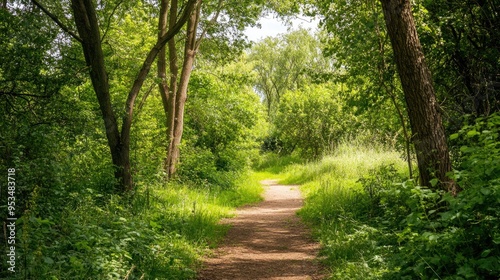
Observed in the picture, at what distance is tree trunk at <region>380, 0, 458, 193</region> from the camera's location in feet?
18.1

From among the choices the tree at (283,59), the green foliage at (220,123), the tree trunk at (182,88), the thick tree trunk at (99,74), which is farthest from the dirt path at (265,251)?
the tree at (283,59)

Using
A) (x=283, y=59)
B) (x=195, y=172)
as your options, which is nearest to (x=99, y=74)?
(x=195, y=172)

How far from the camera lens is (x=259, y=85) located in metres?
56.0

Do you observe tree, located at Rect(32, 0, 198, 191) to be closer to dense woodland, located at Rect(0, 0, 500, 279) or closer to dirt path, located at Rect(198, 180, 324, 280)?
dense woodland, located at Rect(0, 0, 500, 279)

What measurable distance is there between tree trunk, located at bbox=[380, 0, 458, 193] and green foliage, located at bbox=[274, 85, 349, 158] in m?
18.9

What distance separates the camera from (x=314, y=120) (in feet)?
85.7

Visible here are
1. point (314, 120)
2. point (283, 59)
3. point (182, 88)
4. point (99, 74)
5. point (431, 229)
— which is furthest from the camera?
point (283, 59)

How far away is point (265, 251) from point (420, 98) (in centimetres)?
368

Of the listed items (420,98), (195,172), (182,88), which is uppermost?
(182,88)

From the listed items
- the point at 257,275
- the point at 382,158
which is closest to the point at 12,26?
the point at 257,275

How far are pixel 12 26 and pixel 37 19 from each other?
510 mm

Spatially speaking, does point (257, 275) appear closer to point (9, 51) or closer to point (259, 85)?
point (9, 51)

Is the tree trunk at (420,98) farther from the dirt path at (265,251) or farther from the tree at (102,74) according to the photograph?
the tree at (102,74)

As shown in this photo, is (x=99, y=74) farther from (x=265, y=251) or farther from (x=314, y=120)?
(x=314, y=120)
